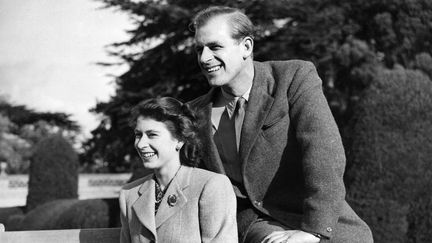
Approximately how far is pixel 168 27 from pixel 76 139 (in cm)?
2979

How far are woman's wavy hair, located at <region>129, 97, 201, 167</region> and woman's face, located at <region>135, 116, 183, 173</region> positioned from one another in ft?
0.08

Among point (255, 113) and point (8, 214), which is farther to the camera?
point (8, 214)

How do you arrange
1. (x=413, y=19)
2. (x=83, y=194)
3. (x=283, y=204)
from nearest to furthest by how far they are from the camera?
(x=283, y=204) → (x=413, y=19) → (x=83, y=194)

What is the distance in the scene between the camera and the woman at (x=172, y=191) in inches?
104

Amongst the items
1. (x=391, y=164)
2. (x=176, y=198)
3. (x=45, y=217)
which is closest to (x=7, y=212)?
(x=45, y=217)

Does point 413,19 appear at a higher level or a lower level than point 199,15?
lower

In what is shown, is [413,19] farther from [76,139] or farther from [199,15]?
[76,139]

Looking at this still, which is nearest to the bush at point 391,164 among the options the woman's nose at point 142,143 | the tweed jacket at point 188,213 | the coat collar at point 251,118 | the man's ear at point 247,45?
the coat collar at point 251,118

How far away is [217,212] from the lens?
104 inches

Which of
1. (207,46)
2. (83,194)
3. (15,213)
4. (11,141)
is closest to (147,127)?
(207,46)

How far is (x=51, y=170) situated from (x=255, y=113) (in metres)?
13.7

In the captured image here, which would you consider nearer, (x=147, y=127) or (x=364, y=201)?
(x=147, y=127)

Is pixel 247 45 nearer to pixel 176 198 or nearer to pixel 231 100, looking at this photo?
pixel 231 100

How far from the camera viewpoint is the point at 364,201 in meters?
6.41
